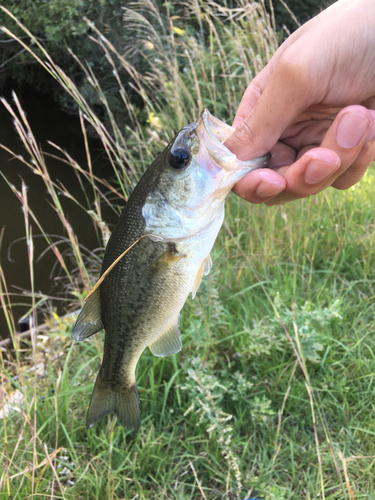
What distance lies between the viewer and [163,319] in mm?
1411

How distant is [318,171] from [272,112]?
0.92 feet

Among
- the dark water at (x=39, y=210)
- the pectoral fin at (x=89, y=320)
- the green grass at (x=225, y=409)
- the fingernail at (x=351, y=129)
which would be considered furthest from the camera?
the dark water at (x=39, y=210)

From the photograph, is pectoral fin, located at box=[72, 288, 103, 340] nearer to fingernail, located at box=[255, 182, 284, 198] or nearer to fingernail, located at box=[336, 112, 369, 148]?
fingernail, located at box=[255, 182, 284, 198]

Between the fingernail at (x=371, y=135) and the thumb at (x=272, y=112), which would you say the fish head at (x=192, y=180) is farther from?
the fingernail at (x=371, y=135)

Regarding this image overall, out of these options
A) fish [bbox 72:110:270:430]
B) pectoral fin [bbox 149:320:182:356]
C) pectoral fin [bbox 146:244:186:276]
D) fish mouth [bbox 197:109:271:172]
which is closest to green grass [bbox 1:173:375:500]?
pectoral fin [bbox 149:320:182:356]

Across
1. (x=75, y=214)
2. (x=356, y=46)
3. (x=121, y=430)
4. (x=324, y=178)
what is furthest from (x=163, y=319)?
(x=75, y=214)

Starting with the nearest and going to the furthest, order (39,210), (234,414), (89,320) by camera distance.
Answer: (89,320) → (234,414) → (39,210)

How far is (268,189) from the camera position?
4.78 ft

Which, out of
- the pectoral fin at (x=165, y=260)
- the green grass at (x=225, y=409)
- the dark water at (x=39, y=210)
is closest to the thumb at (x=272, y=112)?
Answer: the pectoral fin at (x=165, y=260)

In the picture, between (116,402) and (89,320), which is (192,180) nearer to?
(89,320)

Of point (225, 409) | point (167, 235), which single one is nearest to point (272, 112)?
point (167, 235)

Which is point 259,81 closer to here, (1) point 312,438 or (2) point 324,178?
(2) point 324,178

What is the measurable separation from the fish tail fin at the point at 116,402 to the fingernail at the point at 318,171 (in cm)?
111

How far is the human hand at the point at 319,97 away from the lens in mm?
A: 1282
